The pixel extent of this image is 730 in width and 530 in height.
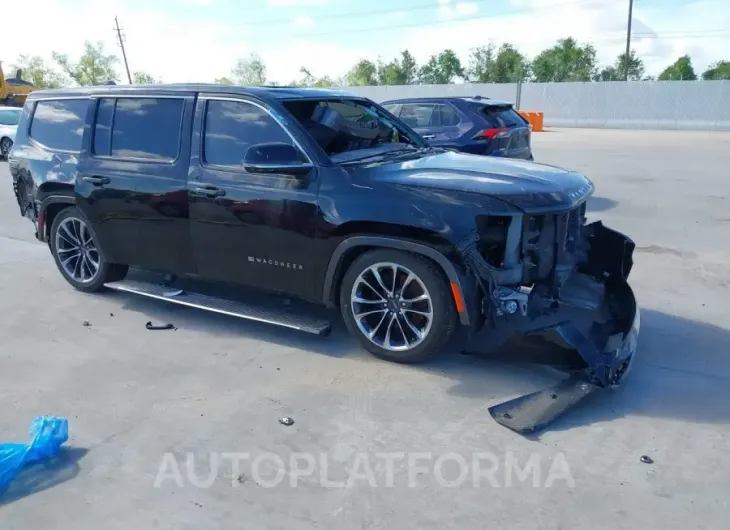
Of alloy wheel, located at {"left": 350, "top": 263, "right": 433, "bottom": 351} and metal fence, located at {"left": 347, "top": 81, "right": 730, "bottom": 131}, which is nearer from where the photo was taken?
alloy wheel, located at {"left": 350, "top": 263, "right": 433, "bottom": 351}

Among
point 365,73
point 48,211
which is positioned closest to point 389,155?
point 48,211

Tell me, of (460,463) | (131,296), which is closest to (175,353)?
(131,296)

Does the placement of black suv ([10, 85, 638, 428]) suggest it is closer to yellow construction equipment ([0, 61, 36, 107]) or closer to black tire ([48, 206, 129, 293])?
black tire ([48, 206, 129, 293])

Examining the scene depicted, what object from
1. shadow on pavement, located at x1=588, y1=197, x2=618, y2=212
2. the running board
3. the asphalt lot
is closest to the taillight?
shadow on pavement, located at x1=588, y1=197, x2=618, y2=212

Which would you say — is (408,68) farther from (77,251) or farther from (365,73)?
(77,251)

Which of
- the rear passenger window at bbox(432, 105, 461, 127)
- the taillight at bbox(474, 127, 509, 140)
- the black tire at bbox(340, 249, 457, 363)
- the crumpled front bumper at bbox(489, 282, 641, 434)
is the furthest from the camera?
the rear passenger window at bbox(432, 105, 461, 127)

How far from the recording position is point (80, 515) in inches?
118

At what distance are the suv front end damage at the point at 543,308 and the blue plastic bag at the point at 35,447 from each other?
8.07 ft

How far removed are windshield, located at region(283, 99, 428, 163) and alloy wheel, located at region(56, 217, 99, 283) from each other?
2.49 metres

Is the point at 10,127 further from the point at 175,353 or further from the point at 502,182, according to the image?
the point at 502,182

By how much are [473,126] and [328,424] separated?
7269 mm

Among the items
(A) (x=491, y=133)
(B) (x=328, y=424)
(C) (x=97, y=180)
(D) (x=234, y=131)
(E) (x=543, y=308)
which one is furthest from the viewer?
(A) (x=491, y=133)

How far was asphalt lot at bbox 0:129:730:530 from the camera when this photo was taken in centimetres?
300

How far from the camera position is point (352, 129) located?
202 inches
